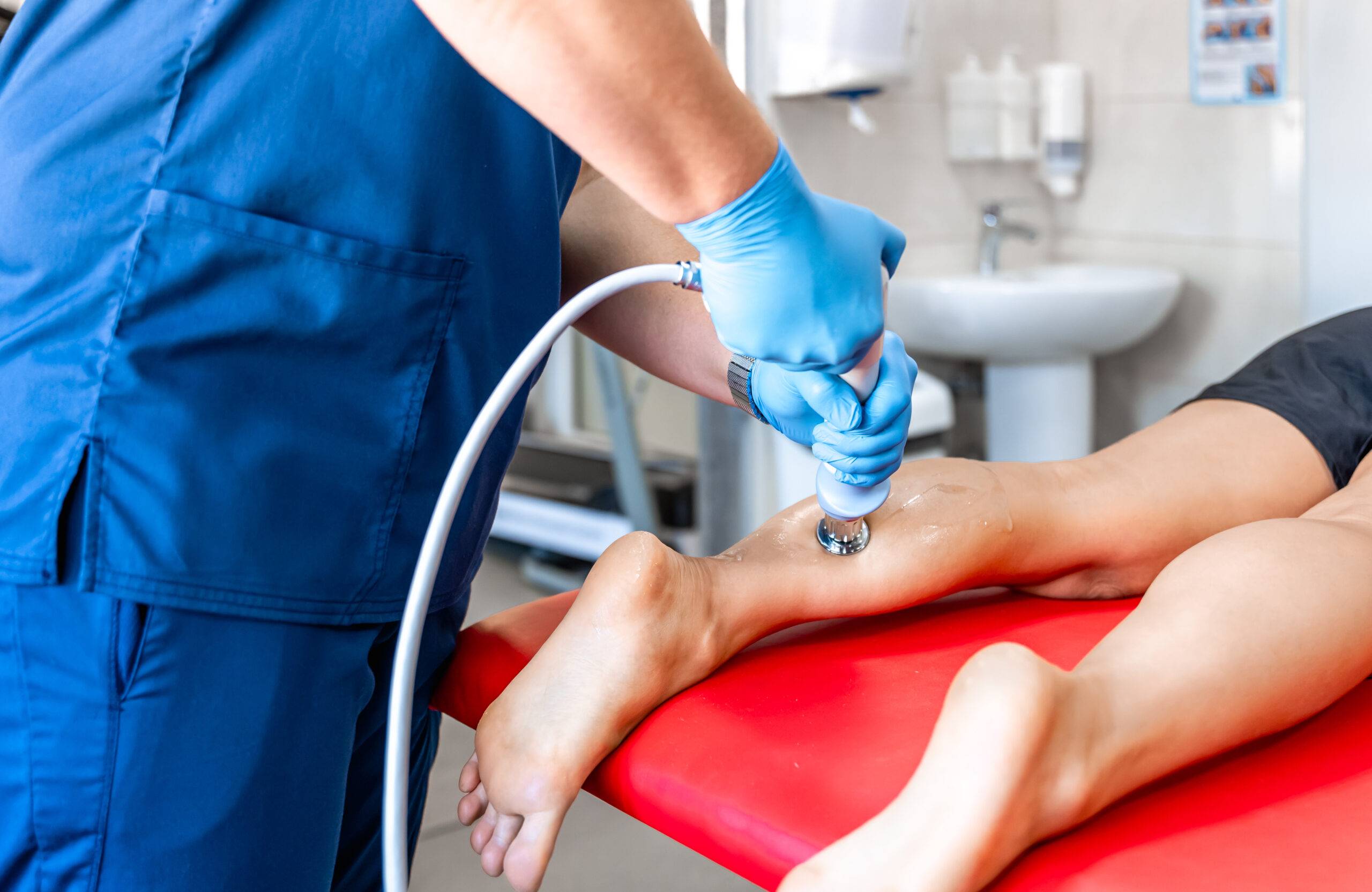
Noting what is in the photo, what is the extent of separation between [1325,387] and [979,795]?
2.46 ft

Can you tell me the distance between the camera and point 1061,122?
8.78 feet

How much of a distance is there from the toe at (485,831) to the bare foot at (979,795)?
0.87 feet

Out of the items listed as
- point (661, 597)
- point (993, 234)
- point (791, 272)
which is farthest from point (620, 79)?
point (993, 234)

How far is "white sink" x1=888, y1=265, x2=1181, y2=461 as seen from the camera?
7.27ft

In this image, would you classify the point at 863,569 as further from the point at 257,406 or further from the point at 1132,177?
the point at 1132,177

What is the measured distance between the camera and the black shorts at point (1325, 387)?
1037 mm

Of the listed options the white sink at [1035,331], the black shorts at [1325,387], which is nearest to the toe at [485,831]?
the black shorts at [1325,387]

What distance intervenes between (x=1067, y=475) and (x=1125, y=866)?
1.52ft

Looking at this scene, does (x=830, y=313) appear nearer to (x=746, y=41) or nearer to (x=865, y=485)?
(x=865, y=485)

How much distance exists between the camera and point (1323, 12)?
2389mm

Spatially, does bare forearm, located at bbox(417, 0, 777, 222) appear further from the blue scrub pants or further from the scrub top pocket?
the blue scrub pants

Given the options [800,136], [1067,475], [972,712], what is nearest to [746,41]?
[800,136]

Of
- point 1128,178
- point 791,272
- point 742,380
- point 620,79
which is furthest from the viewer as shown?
point 1128,178

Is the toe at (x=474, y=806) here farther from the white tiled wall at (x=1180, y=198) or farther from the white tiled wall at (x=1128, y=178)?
the white tiled wall at (x=1180, y=198)
